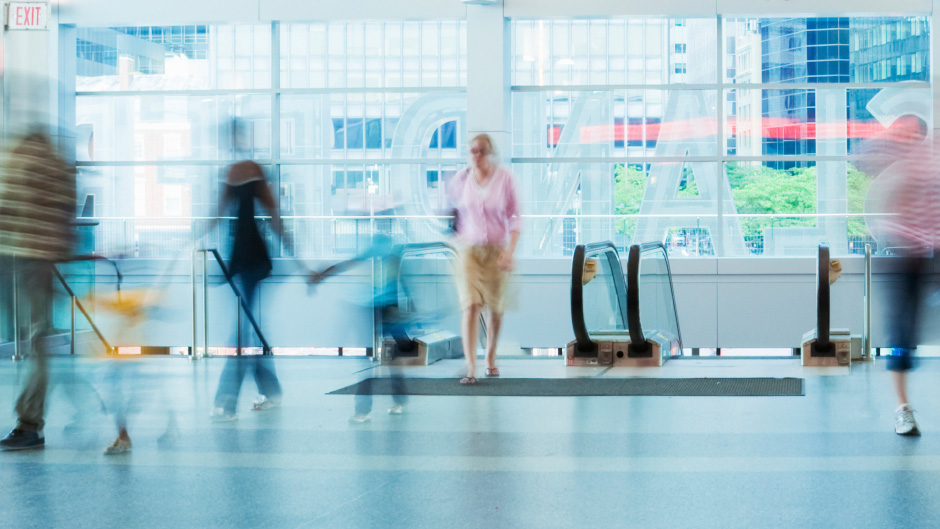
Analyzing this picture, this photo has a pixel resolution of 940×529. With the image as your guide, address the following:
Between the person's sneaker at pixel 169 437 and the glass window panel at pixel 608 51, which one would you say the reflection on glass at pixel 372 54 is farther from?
the person's sneaker at pixel 169 437

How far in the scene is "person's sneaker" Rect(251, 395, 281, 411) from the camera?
21.8 feet

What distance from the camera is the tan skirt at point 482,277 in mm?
7520

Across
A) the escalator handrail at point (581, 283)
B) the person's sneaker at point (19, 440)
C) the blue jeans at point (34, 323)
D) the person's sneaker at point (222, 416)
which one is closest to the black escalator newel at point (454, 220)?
the escalator handrail at point (581, 283)

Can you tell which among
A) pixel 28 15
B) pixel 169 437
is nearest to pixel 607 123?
pixel 28 15

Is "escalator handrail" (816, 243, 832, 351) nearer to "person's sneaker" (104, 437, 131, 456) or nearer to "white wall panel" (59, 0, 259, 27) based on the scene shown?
"person's sneaker" (104, 437, 131, 456)

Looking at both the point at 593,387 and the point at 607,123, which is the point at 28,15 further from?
the point at 593,387

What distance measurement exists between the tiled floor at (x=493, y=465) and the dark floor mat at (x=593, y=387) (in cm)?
23

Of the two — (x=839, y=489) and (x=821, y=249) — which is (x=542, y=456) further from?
(x=821, y=249)

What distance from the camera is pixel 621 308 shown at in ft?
34.5

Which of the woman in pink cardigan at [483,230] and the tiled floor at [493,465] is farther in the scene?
the woman in pink cardigan at [483,230]

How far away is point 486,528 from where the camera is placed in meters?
3.78

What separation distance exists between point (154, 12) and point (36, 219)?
28.7 feet

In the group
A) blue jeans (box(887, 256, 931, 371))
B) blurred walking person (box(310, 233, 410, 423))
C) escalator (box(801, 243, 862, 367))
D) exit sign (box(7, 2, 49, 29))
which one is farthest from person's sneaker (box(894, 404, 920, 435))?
exit sign (box(7, 2, 49, 29))

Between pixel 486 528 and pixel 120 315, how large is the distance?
101 inches
